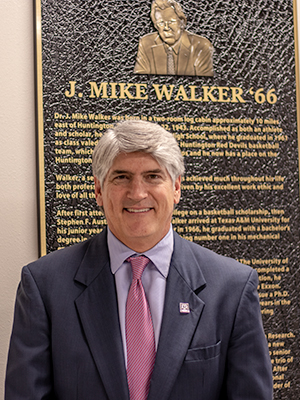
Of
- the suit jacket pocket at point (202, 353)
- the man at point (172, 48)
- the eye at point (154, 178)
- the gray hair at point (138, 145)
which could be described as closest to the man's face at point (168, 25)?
the man at point (172, 48)

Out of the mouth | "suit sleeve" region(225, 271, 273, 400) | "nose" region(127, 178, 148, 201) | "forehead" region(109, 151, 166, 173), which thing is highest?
"forehead" region(109, 151, 166, 173)

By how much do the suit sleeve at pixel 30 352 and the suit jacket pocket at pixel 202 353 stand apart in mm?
355

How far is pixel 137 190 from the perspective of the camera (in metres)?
1.03

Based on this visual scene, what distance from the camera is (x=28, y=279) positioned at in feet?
3.44

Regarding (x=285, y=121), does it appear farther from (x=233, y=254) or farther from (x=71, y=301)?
(x=71, y=301)

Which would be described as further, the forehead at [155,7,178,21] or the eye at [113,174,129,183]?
the forehead at [155,7,178,21]

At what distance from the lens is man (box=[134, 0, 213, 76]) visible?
1488 mm

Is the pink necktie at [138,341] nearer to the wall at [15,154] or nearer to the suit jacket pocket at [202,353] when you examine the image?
the suit jacket pocket at [202,353]

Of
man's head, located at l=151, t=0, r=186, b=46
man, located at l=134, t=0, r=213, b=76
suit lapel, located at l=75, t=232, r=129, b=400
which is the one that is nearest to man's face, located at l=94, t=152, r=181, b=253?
suit lapel, located at l=75, t=232, r=129, b=400

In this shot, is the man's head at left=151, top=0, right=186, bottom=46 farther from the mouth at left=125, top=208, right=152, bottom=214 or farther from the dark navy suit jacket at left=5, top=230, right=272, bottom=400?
the dark navy suit jacket at left=5, top=230, right=272, bottom=400

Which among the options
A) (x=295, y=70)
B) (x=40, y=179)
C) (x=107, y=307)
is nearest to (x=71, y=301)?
(x=107, y=307)

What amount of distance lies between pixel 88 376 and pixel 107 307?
17cm

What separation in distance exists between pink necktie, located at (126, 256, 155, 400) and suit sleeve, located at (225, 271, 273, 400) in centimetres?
21

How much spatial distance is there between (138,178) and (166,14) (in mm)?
795
